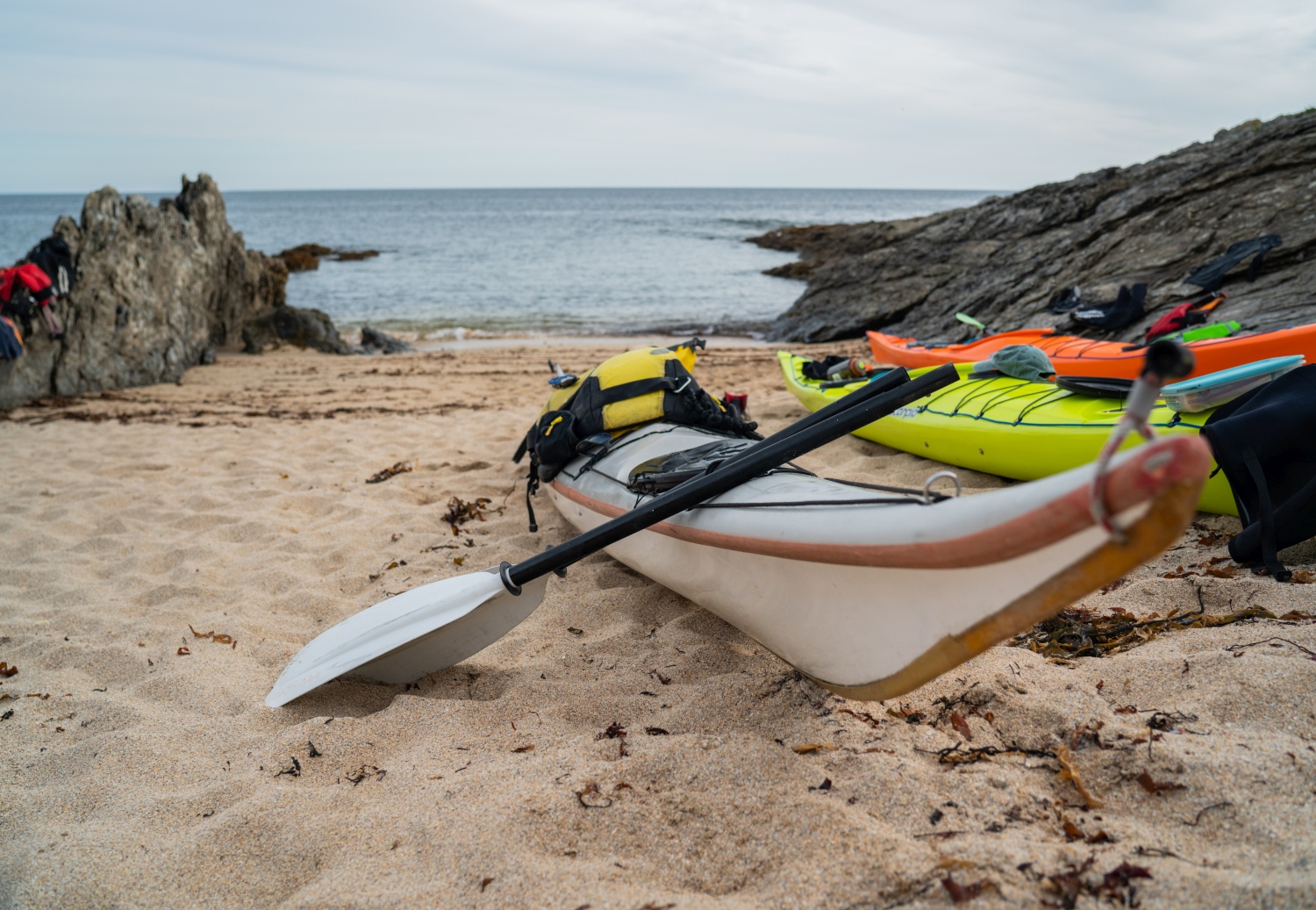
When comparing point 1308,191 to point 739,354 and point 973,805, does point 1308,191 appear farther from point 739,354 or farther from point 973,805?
point 973,805

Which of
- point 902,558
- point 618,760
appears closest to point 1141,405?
point 902,558

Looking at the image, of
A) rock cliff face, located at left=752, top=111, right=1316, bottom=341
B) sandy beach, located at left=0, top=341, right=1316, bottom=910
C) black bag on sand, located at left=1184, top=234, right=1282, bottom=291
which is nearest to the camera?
sandy beach, located at left=0, top=341, right=1316, bottom=910

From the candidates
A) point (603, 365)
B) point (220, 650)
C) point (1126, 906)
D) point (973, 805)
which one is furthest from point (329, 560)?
point (1126, 906)

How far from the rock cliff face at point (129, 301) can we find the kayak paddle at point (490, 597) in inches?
278

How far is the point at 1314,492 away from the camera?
7.71 feet

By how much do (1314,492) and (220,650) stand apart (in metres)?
3.83

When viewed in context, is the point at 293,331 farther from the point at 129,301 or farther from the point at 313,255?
the point at 313,255

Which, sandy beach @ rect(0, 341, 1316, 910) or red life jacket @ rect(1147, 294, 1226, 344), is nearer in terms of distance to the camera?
sandy beach @ rect(0, 341, 1316, 910)

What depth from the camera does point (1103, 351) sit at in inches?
191

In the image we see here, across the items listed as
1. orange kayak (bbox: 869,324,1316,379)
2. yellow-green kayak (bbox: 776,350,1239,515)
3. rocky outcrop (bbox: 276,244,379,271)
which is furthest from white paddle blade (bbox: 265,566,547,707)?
rocky outcrop (bbox: 276,244,379,271)

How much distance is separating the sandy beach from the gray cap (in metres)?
1.42

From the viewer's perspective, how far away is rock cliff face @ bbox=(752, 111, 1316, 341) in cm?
614

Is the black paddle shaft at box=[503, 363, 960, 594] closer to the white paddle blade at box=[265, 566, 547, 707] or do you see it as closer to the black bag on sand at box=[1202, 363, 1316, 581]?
the white paddle blade at box=[265, 566, 547, 707]

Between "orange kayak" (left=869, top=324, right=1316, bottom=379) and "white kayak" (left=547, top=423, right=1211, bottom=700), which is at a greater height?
"orange kayak" (left=869, top=324, right=1316, bottom=379)
